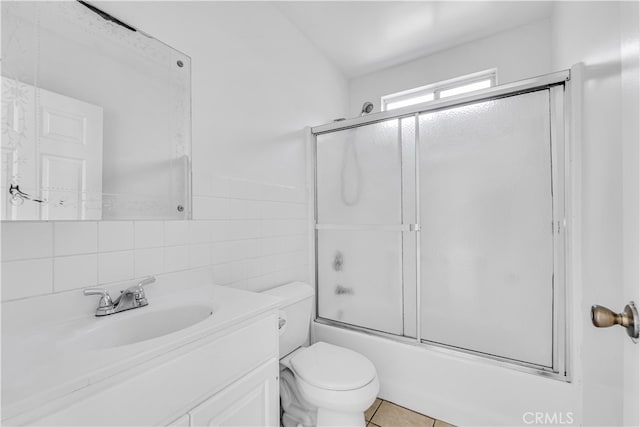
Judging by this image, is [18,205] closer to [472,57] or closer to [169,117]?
[169,117]

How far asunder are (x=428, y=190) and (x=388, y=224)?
0.32 metres

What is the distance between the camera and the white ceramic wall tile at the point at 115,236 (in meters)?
1.00

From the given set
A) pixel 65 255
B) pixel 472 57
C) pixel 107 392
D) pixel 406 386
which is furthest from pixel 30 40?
pixel 472 57

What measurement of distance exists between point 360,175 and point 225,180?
914mm

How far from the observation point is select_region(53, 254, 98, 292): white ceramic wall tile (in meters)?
0.90

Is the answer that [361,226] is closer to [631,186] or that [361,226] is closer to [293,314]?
[293,314]

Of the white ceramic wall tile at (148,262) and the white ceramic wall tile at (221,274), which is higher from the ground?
the white ceramic wall tile at (148,262)

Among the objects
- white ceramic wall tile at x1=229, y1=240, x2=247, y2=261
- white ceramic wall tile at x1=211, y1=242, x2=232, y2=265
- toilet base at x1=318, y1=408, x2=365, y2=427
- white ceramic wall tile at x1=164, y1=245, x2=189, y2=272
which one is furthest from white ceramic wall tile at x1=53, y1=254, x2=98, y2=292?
toilet base at x1=318, y1=408, x2=365, y2=427

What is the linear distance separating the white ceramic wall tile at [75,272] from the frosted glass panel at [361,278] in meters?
1.38

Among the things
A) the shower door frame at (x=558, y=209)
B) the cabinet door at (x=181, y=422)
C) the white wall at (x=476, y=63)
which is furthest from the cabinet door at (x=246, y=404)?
the white wall at (x=476, y=63)

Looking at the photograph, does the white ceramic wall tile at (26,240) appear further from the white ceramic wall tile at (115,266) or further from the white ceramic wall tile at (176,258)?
the white ceramic wall tile at (176,258)

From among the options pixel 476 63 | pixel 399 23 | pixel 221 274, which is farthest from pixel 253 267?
pixel 476 63

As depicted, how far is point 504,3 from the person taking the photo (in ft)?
6.04

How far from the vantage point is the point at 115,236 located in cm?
104
